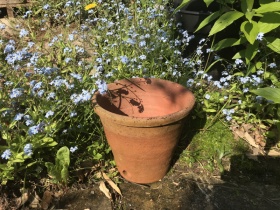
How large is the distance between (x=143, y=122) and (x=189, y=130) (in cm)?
103

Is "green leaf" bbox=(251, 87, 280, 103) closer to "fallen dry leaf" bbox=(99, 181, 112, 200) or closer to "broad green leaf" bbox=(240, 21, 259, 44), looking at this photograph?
"broad green leaf" bbox=(240, 21, 259, 44)

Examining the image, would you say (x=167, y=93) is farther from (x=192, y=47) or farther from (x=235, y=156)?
(x=192, y=47)

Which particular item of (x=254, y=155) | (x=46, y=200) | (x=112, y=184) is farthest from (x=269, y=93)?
(x=46, y=200)

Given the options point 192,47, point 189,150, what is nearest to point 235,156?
point 189,150

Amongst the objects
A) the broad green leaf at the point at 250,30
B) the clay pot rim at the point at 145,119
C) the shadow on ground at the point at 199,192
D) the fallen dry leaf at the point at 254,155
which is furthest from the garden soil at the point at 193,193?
the broad green leaf at the point at 250,30

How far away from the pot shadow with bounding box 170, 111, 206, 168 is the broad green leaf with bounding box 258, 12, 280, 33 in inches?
37.9

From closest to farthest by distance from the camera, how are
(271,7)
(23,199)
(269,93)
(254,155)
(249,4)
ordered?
(269,93)
(23,199)
(271,7)
(249,4)
(254,155)

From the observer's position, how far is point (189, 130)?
3041 millimetres

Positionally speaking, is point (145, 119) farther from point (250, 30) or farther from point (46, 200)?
point (250, 30)

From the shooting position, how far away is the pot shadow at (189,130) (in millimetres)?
2878

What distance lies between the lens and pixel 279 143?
298 cm

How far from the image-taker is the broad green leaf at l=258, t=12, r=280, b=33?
8.10 ft

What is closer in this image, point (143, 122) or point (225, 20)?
point (143, 122)

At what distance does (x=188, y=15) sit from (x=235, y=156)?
1.66 metres
